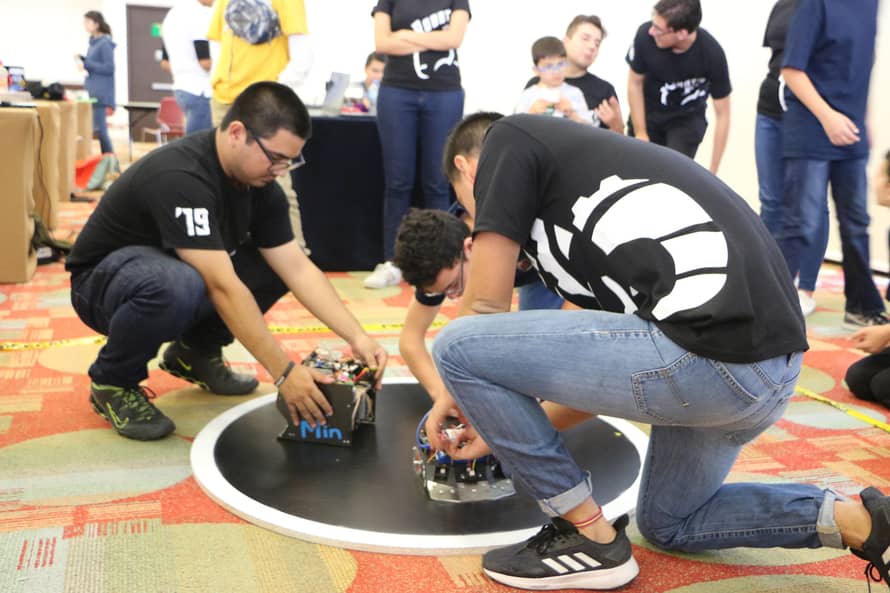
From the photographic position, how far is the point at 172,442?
2193mm

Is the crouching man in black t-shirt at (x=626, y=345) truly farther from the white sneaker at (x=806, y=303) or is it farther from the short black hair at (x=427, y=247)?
the white sneaker at (x=806, y=303)

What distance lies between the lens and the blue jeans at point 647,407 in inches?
53.6

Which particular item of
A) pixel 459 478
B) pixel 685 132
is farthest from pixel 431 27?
pixel 459 478

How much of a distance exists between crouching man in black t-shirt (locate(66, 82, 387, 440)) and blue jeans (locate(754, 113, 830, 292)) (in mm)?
2404

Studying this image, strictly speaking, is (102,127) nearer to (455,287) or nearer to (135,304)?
(135,304)

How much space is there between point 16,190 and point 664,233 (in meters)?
3.29

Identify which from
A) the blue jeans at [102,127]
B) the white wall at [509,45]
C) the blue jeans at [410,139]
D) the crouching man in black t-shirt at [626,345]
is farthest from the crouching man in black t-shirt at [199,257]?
the blue jeans at [102,127]

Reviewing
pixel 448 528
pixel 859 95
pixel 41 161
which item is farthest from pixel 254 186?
pixel 41 161

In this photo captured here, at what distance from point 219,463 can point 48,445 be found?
485 millimetres

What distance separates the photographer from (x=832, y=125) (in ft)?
11.0

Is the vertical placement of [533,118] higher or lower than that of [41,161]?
higher

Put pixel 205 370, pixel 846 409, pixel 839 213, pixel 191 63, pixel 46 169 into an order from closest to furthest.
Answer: pixel 205 370
pixel 846 409
pixel 839 213
pixel 46 169
pixel 191 63

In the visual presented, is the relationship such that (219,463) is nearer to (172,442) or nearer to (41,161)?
(172,442)

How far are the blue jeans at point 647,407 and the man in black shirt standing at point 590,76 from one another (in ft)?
9.70
